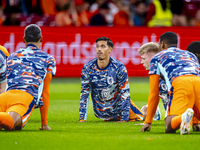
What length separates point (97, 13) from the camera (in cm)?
1925

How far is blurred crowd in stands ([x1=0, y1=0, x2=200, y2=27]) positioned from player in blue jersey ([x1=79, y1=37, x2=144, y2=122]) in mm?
10339

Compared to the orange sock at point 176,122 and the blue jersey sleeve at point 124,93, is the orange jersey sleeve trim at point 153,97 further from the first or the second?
the blue jersey sleeve at point 124,93

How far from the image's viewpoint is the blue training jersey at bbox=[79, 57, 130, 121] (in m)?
8.00

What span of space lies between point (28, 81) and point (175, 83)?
2.14 m

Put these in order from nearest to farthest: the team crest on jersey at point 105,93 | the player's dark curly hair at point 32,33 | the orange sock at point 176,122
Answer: the orange sock at point 176,122 → the player's dark curly hair at point 32,33 → the team crest on jersey at point 105,93

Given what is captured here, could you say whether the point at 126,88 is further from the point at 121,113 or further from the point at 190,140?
the point at 190,140

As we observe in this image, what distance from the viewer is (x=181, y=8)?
19922mm

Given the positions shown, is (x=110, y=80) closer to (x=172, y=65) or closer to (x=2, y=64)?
(x=2, y=64)

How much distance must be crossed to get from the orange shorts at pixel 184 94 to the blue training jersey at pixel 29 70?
186cm

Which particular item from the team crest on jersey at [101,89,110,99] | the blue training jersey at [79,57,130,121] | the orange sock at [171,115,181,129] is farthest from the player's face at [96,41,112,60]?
the orange sock at [171,115,181,129]

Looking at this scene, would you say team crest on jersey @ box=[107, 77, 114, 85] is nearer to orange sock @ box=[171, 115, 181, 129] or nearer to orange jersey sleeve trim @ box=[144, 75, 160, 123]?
orange jersey sleeve trim @ box=[144, 75, 160, 123]

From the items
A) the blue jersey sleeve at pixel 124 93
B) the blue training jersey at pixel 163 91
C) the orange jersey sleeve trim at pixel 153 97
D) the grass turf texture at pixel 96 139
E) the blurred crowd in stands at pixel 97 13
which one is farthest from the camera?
the blurred crowd in stands at pixel 97 13

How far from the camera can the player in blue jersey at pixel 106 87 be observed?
8.01 m

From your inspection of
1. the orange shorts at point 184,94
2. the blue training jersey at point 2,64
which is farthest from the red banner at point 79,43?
the orange shorts at point 184,94
